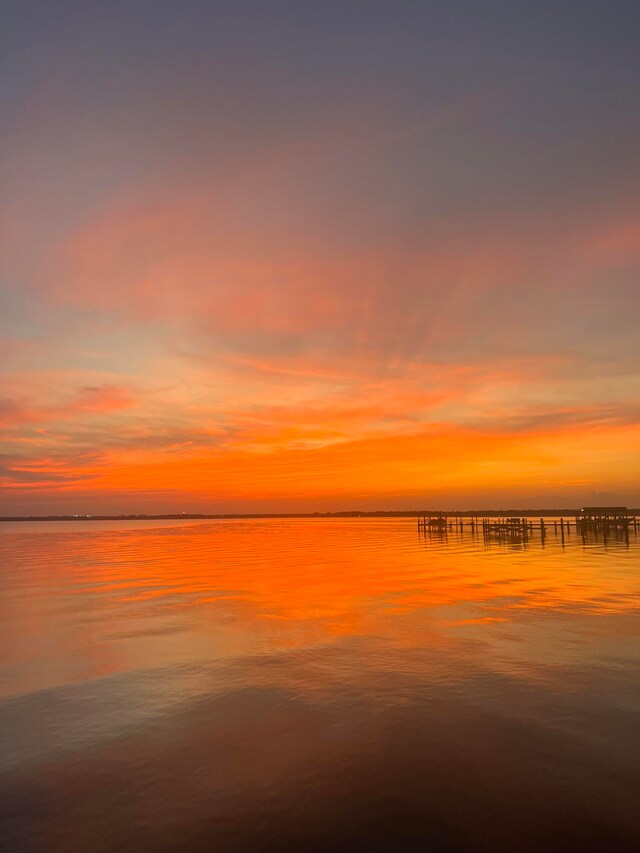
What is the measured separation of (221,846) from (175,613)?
1945 cm

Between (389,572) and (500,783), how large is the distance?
3305 cm

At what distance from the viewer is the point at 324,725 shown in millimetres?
13555

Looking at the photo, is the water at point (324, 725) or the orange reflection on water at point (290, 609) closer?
the water at point (324, 725)

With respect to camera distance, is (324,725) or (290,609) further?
(290,609)

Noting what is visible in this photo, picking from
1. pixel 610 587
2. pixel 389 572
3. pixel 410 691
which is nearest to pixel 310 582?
pixel 389 572

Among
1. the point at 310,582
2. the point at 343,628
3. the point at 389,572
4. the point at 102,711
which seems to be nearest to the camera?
the point at 102,711

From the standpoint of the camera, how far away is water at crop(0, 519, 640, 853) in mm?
9422

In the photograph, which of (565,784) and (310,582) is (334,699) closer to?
(565,784)

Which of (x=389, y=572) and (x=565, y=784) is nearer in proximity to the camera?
(x=565, y=784)

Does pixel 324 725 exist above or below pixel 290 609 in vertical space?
below

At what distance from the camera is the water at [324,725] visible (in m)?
9.42

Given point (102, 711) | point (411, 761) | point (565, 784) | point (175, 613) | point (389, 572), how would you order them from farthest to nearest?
point (389, 572), point (175, 613), point (102, 711), point (411, 761), point (565, 784)

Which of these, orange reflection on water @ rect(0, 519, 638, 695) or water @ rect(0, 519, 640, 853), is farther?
orange reflection on water @ rect(0, 519, 638, 695)

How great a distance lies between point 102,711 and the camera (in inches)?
582
